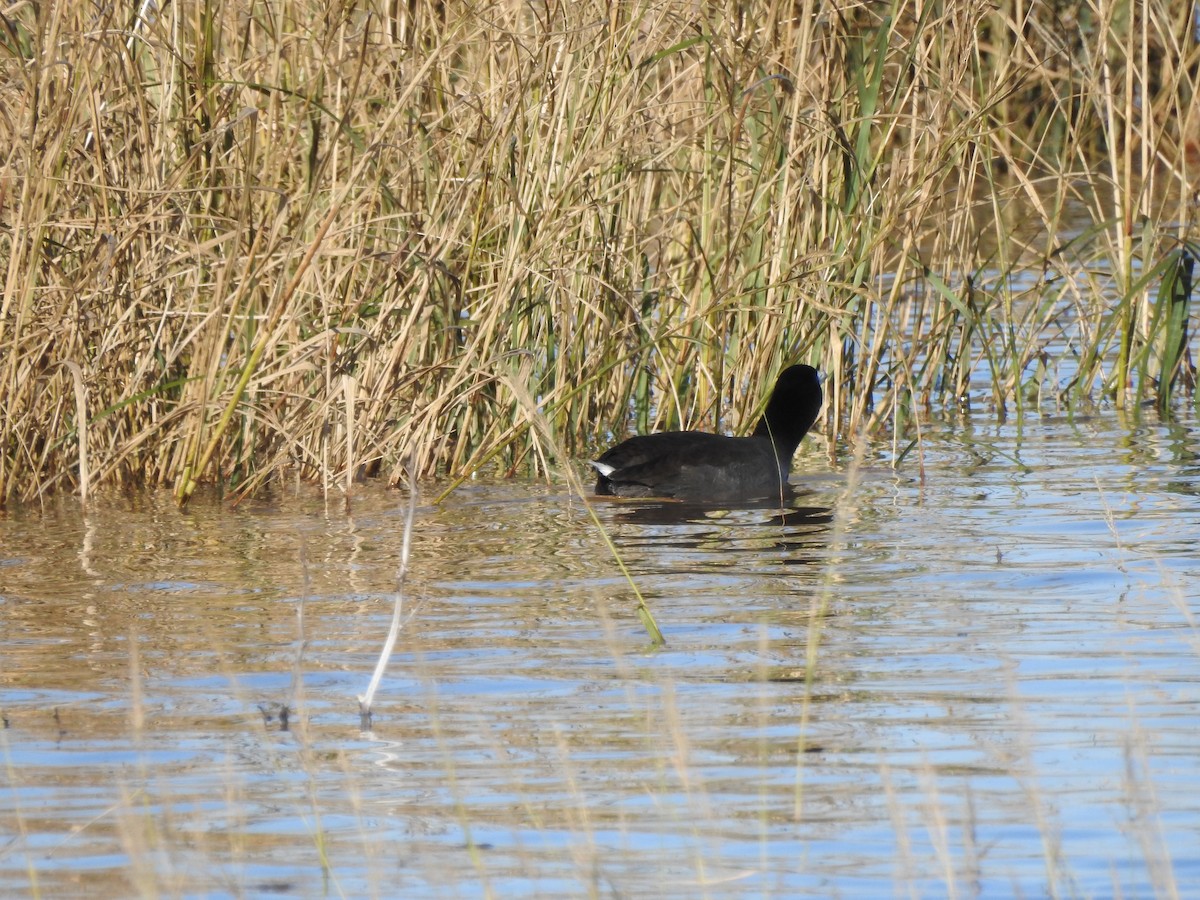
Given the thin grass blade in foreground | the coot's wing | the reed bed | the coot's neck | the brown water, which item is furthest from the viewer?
the coot's neck

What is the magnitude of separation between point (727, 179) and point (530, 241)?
0.85 metres

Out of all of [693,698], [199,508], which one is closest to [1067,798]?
[693,698]

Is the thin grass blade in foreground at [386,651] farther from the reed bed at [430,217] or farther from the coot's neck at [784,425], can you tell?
the coot's neck at [784,425]

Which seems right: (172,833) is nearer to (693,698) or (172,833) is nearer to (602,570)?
(693,698)

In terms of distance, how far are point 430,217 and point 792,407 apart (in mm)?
1688

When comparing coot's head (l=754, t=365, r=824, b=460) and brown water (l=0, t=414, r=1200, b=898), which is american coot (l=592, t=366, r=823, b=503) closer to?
coot's head (l=754, t=365, r=824, b=460)

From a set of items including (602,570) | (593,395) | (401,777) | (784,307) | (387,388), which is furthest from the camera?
(593,395)

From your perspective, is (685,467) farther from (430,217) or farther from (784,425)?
(430,217)

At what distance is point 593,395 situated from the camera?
889 centimetres

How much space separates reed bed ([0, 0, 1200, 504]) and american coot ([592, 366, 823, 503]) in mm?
280

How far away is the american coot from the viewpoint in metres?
7.91

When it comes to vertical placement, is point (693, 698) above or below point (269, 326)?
below

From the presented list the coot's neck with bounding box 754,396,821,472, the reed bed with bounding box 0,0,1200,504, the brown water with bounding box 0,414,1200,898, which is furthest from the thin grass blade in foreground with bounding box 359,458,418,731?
the coot's neck with bounding box 754,396,821,472

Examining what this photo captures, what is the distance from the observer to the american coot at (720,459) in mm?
7910
